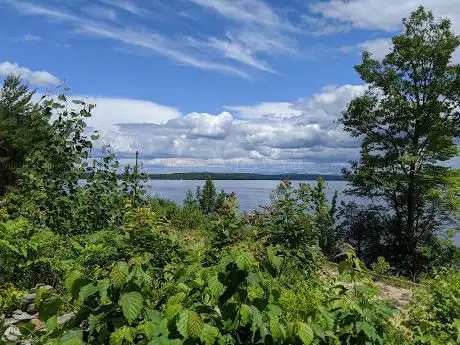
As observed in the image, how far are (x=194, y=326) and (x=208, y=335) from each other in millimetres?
100

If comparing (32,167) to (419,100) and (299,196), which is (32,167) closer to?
(299,196)

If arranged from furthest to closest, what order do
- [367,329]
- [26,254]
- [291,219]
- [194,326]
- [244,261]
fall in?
1. [291,219]
2. [26,254]
3. [367,329]
4. [244,261]
5. [194,326]

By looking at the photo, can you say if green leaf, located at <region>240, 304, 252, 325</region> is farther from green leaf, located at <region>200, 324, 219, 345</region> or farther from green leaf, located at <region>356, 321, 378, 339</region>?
green leaf, located at <region>356, 321, 378, 339</region>

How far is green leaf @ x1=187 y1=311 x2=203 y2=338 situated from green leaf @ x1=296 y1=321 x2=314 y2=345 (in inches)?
23.3

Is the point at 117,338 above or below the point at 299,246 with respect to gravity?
above

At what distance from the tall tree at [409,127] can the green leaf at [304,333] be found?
1878 cm

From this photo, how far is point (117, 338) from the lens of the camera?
2.31 meters

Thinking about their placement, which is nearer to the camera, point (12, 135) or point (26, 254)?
point (26, 254)

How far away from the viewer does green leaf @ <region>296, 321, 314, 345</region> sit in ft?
8.12

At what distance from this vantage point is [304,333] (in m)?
2.51

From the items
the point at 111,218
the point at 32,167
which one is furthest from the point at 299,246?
the point at 32,167

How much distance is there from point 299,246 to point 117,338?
21.7 feet

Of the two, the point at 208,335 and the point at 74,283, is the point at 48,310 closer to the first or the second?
the point at 74,283

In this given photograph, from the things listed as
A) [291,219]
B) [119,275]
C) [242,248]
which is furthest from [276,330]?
[291,219]
